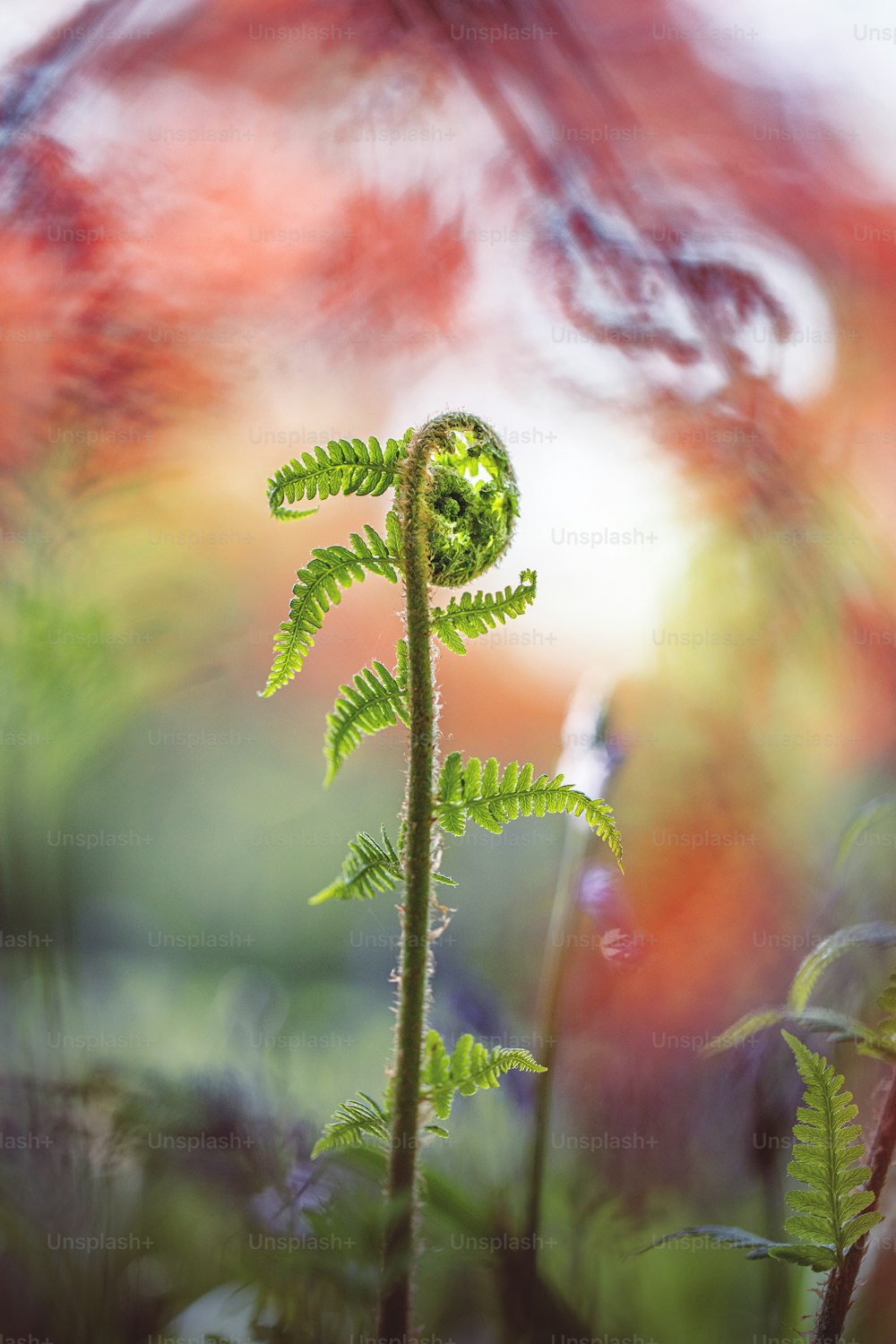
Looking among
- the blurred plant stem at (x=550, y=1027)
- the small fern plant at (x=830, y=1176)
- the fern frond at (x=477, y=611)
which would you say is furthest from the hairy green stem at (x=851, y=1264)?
the fern frond at (x=477, y=611)

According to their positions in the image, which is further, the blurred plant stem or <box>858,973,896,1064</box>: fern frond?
the blurred plant stem

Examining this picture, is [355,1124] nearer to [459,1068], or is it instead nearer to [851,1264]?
[459,1068]

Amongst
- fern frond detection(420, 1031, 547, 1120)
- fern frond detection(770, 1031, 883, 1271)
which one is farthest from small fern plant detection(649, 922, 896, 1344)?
fern frond detection(420, 1031, 547, 1120)

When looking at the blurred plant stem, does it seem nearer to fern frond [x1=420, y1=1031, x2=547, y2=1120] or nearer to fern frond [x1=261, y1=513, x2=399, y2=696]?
fern frond [x1=420, y1=1031, x2=547, y2=1120]

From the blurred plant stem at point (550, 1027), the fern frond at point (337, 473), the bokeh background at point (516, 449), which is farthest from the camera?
the bokeh background at point (516, 449)

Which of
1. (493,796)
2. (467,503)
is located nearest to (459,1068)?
(493,796)

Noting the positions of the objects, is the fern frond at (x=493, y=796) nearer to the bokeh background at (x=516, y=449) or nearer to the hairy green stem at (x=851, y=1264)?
the hairy green stem at (x=851, y=1264)
